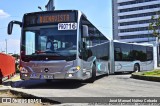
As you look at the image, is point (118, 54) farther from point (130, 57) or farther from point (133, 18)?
point (133, 18)

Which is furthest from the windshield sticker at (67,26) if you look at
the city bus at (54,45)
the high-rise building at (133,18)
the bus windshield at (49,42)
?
the high-rise building at (133,18)

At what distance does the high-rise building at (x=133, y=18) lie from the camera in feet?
420

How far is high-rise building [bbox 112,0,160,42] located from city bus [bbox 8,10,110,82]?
109 m

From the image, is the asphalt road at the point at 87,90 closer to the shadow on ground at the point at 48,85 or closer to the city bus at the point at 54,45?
the shadow on ground at the point at 48,85

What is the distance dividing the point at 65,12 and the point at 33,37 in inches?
68.4

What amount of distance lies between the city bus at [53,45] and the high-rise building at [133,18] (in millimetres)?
108693

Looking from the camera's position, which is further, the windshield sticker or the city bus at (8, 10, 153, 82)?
the windshield sticker

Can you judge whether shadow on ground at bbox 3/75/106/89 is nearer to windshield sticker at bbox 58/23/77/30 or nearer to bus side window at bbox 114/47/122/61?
windshield sticker at bbox 58/23/77/30

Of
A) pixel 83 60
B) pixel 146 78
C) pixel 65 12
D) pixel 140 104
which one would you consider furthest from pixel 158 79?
pixel 140 104

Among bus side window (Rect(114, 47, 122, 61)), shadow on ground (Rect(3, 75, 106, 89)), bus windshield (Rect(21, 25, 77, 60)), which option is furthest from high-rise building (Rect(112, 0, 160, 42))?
bus windshield (Rect(21, 25, 77, 60))

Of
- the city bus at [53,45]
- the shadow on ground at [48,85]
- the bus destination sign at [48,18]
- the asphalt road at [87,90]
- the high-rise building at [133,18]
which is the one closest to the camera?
the asphalt road at [87,90]

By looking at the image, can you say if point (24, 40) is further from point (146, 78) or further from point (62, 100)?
point (146, 78)

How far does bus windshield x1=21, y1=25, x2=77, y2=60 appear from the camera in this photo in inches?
588

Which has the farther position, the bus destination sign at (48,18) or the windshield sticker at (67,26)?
the bus destination sign at (48,18)
